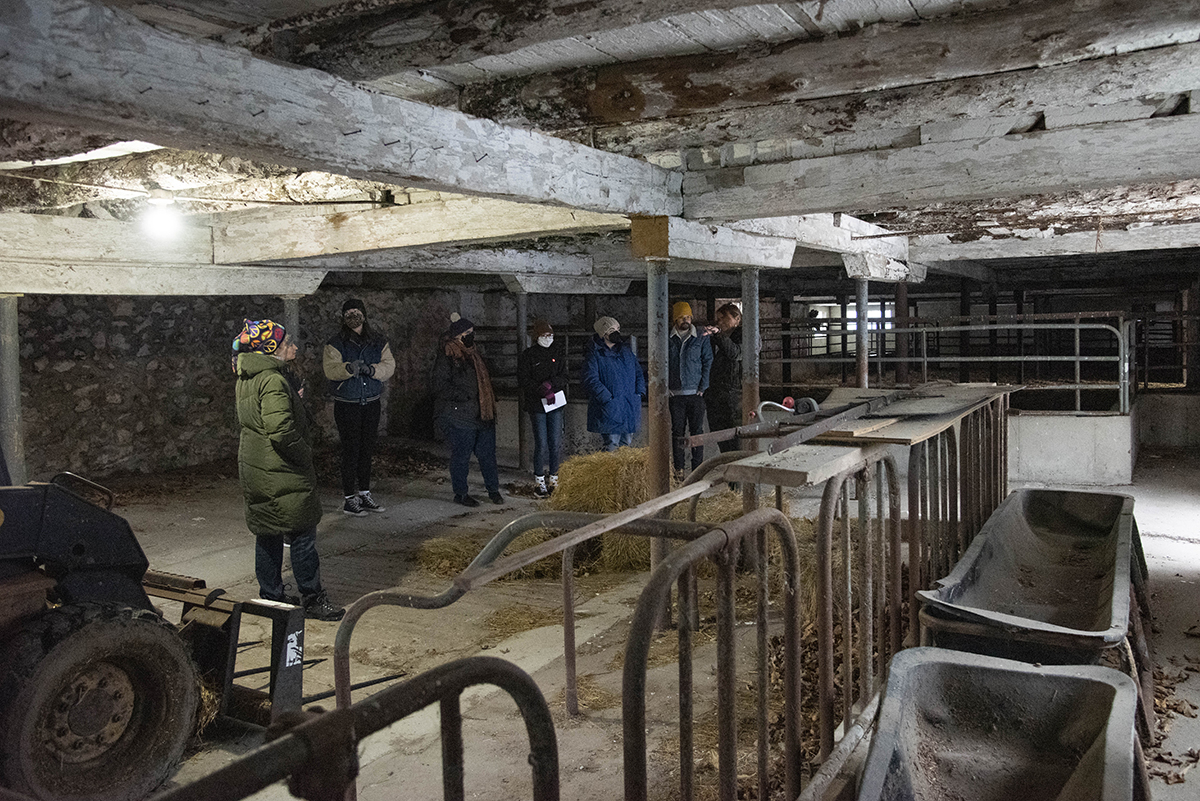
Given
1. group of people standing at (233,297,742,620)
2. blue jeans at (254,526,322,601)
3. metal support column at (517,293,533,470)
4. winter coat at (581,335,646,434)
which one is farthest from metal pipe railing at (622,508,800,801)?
metal support column at (517,293,533,470)

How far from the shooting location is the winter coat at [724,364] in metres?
8.19

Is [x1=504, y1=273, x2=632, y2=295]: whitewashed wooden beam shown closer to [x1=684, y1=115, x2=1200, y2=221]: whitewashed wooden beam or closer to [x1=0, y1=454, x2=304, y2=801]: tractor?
[x1=684, y1=115, x2=1200, y2=221]: whitewashed wooden beam

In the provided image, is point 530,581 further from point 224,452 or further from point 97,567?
point 224,452

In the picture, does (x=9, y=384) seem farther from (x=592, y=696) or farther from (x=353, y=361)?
(x=592, y=696)

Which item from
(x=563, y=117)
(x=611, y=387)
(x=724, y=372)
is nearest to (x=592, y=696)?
(x=563, y=117)

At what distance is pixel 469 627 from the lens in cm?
462

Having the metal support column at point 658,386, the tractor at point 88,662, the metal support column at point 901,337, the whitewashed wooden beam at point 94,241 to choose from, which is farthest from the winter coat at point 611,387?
the tractor at point 88,662

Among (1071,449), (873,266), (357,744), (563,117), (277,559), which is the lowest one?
(277,559)

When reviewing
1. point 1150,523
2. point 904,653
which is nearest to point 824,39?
point 904,653

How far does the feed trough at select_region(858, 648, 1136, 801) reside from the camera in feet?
8.41

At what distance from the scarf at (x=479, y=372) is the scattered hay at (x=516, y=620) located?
283 centimetres

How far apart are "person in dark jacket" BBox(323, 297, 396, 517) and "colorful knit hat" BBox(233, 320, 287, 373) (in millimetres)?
2408

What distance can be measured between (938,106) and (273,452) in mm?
3530

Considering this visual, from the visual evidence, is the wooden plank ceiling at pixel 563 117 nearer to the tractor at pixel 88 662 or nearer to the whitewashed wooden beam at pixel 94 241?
the whitewashed wooden beam at pixel 94 241
